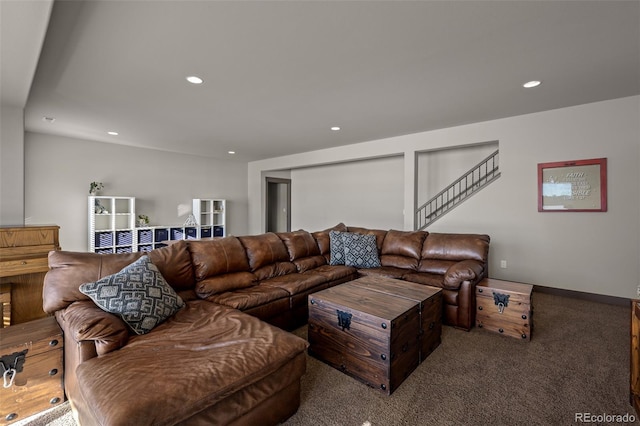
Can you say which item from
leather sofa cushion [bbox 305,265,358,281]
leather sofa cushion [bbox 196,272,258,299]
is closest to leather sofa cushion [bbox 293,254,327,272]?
leather sofa cushion [bbox 305,265,358,281]

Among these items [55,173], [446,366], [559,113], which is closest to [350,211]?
[559,113]

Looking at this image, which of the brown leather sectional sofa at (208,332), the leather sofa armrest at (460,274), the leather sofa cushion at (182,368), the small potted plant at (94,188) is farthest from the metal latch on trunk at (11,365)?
the small potted plant at (94,188)

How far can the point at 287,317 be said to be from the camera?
2.74m

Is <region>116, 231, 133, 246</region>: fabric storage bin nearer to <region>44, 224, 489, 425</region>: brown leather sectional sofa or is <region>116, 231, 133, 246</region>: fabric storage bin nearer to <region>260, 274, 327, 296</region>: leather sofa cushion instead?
<region>44, 224, 489, 425</region>: brown leather sectional sofa

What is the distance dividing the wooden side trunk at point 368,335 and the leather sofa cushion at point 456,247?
149 cm

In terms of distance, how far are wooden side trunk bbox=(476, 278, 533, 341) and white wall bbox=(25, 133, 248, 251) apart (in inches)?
242

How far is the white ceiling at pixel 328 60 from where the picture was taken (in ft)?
5.99

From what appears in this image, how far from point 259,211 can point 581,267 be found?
649 cm

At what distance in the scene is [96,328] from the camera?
1.51 meters

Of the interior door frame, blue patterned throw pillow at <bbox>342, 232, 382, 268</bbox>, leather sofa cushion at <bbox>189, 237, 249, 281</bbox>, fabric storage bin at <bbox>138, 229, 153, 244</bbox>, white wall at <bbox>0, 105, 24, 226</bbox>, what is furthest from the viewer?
the interior door frame

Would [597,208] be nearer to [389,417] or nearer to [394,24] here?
[394,24]

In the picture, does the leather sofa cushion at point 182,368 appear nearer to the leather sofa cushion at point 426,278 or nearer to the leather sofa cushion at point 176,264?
the leather sofa cushion at point 176,264

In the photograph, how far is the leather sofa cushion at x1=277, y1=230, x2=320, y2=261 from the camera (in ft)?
11.9

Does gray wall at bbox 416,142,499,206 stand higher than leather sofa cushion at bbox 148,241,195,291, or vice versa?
gray wall at bbox 416,142,499,206
